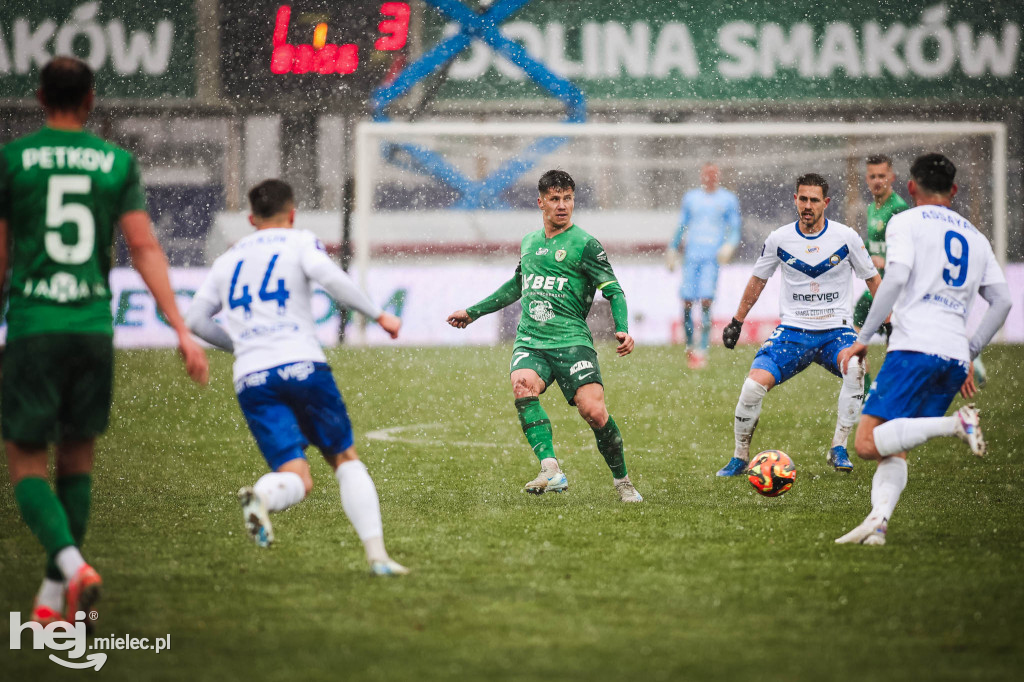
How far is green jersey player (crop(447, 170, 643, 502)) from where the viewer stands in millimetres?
6996

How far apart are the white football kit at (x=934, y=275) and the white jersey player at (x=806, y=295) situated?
240 cm

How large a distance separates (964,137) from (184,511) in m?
18.0

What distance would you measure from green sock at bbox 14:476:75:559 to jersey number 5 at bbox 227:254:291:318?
108 cm

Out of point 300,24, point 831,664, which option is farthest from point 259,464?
point 300,24

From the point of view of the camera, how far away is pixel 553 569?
205 inches

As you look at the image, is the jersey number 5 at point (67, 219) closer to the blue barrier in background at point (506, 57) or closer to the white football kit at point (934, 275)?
the white football kit at point (934, 275)

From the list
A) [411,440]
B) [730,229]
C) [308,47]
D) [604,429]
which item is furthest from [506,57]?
[604,429]

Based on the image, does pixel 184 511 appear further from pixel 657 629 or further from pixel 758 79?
pixel 758 79

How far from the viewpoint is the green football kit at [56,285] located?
4230 millimetres

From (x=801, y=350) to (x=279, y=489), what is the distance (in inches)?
176

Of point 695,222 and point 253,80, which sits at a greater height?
point 253,80

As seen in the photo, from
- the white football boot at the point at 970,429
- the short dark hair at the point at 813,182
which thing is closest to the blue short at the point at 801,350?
the short dark hair at the point at 813,182

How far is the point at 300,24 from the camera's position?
2005 centimetres

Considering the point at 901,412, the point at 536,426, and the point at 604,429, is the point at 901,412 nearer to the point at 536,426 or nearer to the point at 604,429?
the point at 604,429
